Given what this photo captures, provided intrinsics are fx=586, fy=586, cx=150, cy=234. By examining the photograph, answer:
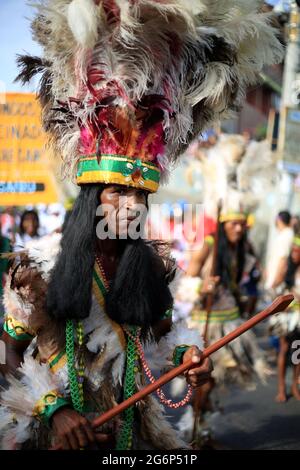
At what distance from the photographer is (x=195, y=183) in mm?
7465

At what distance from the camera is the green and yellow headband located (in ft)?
8.26

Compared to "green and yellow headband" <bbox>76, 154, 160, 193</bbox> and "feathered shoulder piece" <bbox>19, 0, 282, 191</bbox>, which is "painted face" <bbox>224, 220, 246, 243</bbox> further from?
"green and yellow headband" <bbox>76, 154, 160, 193</bbox>

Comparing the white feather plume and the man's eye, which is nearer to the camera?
the white feather plume

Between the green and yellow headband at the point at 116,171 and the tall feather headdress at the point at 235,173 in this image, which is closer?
the green and yellow headband at the point at 116,171

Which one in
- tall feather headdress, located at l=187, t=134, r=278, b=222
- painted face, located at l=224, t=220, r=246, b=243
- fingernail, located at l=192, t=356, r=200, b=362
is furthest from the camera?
tall feather headdress, located at l=187, t=134, r=278, b=222

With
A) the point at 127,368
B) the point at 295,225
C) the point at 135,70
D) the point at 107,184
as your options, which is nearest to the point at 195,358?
the point at 127,368

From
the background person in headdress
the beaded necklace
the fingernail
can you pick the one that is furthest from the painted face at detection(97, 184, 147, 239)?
the background person in headdress

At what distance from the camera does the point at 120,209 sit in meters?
2.54

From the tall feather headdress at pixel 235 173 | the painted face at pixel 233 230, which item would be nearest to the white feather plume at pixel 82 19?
the painted face at pixel 233 230

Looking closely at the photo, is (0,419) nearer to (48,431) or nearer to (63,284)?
(48,431)

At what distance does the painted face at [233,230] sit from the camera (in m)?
6.16

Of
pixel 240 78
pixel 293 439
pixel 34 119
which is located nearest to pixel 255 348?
pixel 293 439

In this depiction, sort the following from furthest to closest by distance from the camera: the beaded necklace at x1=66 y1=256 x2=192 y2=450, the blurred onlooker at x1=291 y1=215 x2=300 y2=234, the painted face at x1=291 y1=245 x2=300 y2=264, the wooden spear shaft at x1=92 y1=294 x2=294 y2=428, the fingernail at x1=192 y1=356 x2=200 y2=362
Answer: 1. the blurred onlooker at x1=291 y1=215 x2=300 y2=234
2. the painted face at x1=291 y1=245 x2=300 y2=264
3. the beaded necklace at x1=66 y1=256 x2=192 y2=450
4. the fingernail at x1=192 y1=356 x2=200 y2=362
5. the wooden spear shaft at x1=92 y1=294 x2=294 y2=428

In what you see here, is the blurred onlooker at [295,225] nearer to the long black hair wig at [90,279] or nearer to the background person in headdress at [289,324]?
the background person in headdress at [289,324]
